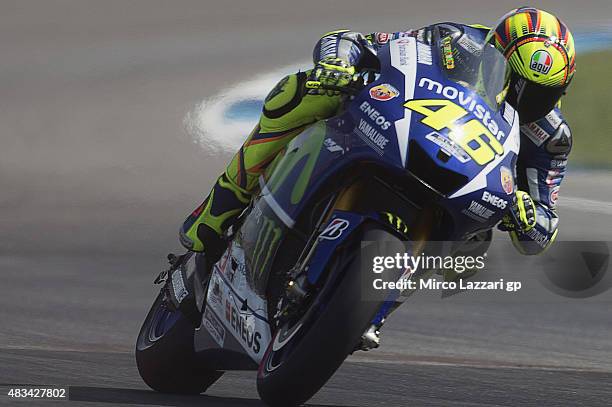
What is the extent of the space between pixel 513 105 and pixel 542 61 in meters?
0.20

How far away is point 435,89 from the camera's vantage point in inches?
133

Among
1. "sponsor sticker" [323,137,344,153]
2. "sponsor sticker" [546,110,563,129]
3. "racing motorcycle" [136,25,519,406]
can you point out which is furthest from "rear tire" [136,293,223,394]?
"sponsor sticker" [546,110,563,129]

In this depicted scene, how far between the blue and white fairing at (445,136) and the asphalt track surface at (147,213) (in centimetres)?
128

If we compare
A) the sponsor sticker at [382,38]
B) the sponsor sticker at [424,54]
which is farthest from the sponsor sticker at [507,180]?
the sponsor sticker at [382,38]

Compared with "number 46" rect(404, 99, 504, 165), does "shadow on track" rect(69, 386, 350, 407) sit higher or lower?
lower

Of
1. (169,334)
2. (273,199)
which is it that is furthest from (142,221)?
(273,199)

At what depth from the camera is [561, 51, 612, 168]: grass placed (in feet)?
33.4

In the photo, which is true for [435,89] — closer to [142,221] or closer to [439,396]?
[439,396]

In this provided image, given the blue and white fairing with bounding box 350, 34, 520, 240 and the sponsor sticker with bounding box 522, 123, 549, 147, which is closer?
the blue and white fairing with bounding box 350, 34, 520, 240

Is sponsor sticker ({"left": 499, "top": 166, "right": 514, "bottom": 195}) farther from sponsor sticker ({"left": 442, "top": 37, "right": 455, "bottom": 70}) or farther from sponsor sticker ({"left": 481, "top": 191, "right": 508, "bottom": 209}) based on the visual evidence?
sponsor sticker ({"left": 442, "top": 37, "right": 455, "bottom": 70})

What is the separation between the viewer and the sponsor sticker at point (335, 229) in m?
3.31

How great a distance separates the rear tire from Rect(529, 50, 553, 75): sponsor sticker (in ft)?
5.95

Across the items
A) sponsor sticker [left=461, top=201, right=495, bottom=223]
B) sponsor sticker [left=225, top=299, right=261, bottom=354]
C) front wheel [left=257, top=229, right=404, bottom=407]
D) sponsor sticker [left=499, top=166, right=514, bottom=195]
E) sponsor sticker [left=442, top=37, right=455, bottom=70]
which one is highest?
sponsor sticker [left=442, top=37, right=455, bottom=70]

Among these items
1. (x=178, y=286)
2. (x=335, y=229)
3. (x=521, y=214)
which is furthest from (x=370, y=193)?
(x=178, y=286)
